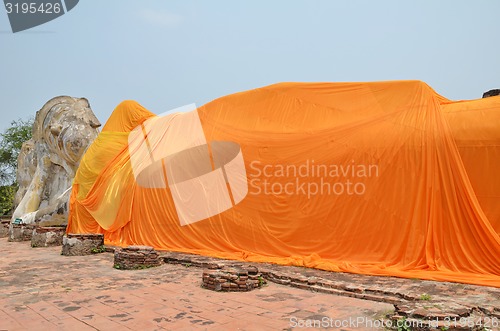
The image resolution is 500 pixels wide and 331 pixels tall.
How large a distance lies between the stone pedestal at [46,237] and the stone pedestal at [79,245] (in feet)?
6.11

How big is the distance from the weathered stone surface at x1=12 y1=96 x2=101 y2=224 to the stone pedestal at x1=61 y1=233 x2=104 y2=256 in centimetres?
417

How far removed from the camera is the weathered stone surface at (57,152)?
41.7 ft

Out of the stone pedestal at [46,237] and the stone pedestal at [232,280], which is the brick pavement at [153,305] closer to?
the stone pedestal at [232,280]

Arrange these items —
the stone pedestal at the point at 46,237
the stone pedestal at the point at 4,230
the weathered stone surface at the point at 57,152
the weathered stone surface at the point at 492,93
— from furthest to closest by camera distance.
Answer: the stone pedestal at the point at 4,230
the weathered stone surface at the point at 57,152
the stone pedestal at the point at 46,237
the weathered stone surface at the point at 492,93

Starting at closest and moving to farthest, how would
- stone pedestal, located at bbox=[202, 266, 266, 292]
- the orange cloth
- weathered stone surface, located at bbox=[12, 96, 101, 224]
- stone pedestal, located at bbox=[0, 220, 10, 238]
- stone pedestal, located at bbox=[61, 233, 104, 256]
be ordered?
stone pedestal, located at bbox=[202, 266, 266, 292], the orange cloth, stone pedestal, located at bbox=[61, 233, 104, 256], weathered stone surface, located at bbox=[12, 96, 101, 224], stone pedestal, located at bbox=[0, 220, 10, 238]

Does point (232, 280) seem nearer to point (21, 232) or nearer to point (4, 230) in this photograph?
point (21, 232)

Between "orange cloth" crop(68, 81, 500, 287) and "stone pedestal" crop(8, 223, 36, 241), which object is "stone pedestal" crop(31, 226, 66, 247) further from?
"orange cloth" crop(68, 81, 500, 287)

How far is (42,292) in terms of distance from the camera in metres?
5.24

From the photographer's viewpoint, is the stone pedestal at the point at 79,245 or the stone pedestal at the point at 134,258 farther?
the stone pedestal at the point at 79,245

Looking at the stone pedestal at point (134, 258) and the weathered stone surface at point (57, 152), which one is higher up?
the weathered stone surface at point (57, 152)

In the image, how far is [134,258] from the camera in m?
7.00

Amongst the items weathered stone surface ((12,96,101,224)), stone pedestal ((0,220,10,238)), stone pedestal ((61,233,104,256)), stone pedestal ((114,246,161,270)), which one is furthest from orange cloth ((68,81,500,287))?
stone pedestal ((0,220,10,238))

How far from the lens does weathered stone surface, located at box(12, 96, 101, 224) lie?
500 inches

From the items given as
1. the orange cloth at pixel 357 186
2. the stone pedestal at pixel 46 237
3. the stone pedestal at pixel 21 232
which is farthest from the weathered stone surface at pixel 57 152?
the orange cloth at pixel 357 186
